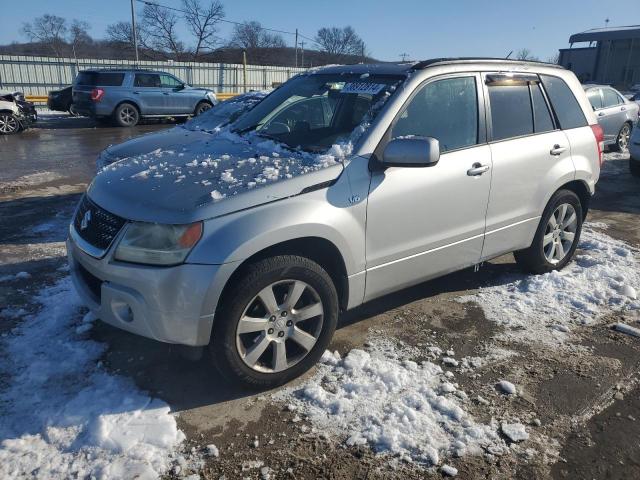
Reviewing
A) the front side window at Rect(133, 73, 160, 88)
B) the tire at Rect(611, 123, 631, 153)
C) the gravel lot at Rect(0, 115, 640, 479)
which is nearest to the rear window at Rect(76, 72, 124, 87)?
the front side window at Rect(133, 73, 160, 88)

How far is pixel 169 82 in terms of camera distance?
17.8m

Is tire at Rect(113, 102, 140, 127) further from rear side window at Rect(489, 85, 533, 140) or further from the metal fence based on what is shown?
rear side window at Rect(489, 85, 533, 140)

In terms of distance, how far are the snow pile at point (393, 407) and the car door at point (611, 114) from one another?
10711mm

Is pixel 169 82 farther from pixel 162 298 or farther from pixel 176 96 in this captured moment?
pixel 162 298

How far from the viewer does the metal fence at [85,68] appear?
21.5 meters

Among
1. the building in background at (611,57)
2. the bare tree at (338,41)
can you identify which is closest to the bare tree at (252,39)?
the bare tree at (338,41)

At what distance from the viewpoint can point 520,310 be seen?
4.18 metres

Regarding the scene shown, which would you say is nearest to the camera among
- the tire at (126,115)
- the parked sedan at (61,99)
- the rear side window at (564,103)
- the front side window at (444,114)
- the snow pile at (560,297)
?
the front side window at (444,114)

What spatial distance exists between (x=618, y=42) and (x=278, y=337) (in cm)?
5501

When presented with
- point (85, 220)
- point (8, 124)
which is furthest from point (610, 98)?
point (8, 124)

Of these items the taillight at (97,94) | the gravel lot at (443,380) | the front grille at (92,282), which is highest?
the taillight at (97,94)

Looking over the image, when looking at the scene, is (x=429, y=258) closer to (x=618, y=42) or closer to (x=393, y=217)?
(x=393, y=217)

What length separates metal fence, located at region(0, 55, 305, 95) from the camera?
70.6 ft

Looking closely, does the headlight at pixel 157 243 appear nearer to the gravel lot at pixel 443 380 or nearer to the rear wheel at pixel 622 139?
the gravel lot at pixel 443 380
